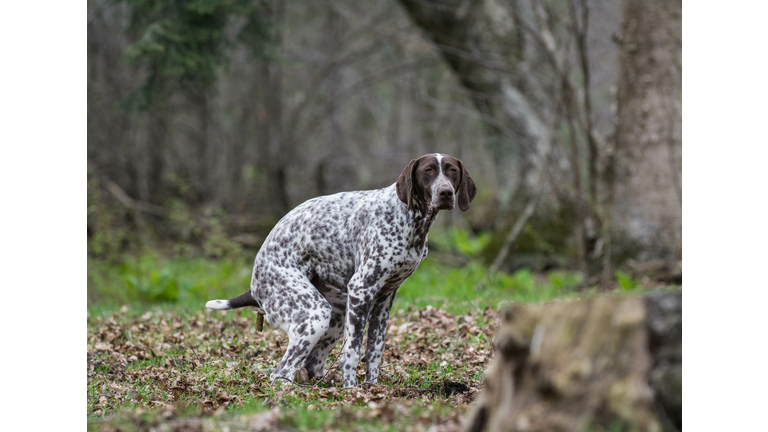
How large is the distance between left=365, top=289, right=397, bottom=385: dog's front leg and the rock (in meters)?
2.47

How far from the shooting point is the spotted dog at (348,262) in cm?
459

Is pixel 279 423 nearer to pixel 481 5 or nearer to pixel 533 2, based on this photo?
pixel 533 2

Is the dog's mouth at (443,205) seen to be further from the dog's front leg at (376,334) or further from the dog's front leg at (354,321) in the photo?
the dog's front leg at (376,334)

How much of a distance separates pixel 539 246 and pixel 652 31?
435 cm

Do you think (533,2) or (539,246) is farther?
(539,246)

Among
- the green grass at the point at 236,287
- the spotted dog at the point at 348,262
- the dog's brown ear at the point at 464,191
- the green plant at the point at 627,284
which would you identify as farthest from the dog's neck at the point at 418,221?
the green plant at the point at 627,284

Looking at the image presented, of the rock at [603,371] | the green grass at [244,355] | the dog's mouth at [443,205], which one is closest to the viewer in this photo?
the rock at [603,371]

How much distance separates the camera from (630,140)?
10484mm

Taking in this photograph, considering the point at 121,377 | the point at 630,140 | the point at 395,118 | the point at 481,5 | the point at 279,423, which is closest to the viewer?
the point at 279,423

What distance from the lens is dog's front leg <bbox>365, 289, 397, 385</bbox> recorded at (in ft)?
16.2

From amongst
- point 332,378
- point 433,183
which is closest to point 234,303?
point 332,378

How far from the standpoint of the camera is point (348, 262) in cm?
489

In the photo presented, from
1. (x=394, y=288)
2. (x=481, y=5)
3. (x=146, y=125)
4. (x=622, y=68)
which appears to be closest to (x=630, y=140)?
(x=622, y=68)

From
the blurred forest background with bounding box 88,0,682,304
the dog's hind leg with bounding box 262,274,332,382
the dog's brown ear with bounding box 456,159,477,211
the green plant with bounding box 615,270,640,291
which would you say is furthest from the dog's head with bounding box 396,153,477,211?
the blurred forest background with bounding box 88,0,682,304
